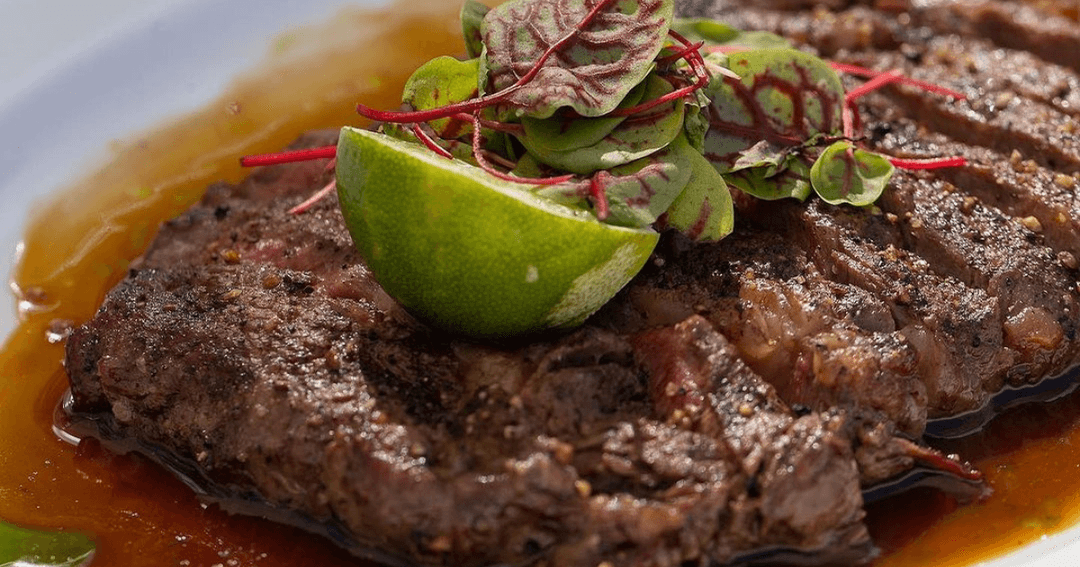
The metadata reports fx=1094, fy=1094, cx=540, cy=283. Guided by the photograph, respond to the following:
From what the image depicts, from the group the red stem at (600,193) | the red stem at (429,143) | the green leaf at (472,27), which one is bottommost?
the red stem at (600,193)

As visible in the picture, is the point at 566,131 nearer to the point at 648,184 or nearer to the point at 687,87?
the point at 648,184

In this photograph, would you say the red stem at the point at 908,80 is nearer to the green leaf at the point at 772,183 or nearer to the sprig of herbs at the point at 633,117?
the sprig of herbs at the point at 633,117

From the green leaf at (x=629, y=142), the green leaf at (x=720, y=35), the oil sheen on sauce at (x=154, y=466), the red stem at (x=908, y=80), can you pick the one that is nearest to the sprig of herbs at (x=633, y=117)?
the green leaf at (x=629, y=142)

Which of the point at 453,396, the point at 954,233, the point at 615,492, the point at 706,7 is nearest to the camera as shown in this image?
the point at 615,492

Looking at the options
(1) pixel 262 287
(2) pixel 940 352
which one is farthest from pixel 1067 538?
(1) pixel 262 287

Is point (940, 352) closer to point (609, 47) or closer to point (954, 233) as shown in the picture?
point (954, 233)

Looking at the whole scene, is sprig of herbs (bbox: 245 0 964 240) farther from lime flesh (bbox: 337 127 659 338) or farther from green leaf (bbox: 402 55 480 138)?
lime flesh (bbox: 337 127 659 338)

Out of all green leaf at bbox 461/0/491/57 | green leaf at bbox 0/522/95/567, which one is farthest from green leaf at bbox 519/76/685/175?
green leaf at bbox 0/522/95/567
